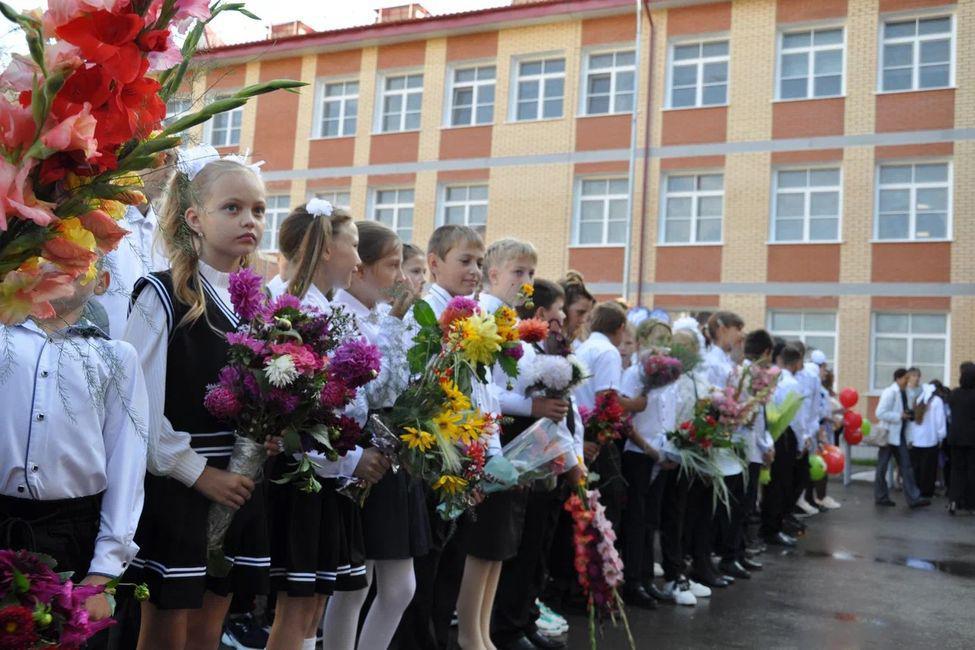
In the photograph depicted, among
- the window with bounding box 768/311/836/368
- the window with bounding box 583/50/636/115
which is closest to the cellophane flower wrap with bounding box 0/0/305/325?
the window with bounding box 768/311/836/368

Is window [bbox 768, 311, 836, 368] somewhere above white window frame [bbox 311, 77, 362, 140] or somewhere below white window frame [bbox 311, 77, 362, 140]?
below

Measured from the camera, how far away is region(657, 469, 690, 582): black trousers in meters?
7.66

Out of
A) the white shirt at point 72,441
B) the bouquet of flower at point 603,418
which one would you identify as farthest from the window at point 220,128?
the bouquet of flower at point 603,418

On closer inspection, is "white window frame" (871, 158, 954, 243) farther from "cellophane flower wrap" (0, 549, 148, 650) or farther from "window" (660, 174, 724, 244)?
"cellophane flower wrap" (0, 549, 148, 650)

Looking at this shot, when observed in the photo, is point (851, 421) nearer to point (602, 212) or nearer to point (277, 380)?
point (602, 212)

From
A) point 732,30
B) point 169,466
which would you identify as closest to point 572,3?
point 732,30

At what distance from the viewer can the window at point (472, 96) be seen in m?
27.0

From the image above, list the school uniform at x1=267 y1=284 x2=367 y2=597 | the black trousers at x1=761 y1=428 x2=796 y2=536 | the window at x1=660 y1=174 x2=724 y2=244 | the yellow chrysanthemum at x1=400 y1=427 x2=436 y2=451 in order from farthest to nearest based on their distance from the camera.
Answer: the window at x1=660 y1=174 x2=724 y2=244
the black trousers at x1=761 y1=428 x2=796 y2=536
the yellow chrysanthemum at x1=400 y1=427 x2=436 y2=451
the school uniform at x1=267 y1=284 x2=367 y2=597

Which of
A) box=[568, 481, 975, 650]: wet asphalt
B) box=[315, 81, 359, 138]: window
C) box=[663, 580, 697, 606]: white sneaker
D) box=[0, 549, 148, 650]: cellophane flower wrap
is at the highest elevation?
box=[315, 81, 359, 138]: window

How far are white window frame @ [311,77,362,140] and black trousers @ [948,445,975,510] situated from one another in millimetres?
18587

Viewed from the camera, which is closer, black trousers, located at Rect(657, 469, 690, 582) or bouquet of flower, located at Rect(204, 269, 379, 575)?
bouquet of flower, located at Rect(204, 269, 379, 575)

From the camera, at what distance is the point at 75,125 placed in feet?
3.92

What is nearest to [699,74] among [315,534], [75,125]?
[315,534]

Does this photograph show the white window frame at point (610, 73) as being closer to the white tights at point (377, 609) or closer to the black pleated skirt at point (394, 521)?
the black pleated skirt at point (394, 521)
